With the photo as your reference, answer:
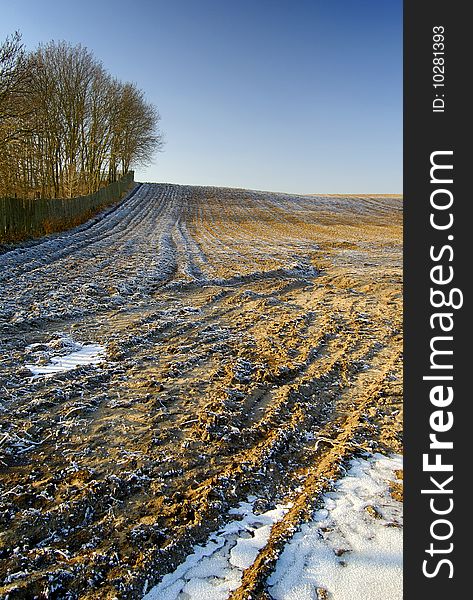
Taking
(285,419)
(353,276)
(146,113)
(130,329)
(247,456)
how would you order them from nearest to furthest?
1. (247,456)
2. (285,419)
3. (130,329)
4. (353,276)
5. (146,113)

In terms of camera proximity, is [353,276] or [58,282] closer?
[58,282]

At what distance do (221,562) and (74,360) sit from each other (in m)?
3.16

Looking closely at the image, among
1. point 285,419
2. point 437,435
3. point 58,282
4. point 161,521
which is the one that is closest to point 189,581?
point 161,521

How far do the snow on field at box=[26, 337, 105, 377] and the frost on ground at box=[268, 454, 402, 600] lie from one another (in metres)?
3.04

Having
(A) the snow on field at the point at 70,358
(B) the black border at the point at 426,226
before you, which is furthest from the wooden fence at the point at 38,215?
(B) the black border at the point at 426,226

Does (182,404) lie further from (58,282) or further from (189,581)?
(58,282)

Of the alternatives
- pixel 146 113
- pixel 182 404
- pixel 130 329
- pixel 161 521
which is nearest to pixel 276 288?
pixel 130 329

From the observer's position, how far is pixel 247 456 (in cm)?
308

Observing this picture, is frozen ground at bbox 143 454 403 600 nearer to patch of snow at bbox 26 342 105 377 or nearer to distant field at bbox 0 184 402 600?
distant field at bbox 0 184 402 600

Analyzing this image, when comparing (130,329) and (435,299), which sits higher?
(435,299)

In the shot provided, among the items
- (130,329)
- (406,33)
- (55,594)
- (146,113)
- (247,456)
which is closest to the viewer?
(406,33)

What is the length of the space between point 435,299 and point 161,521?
6.25 ft

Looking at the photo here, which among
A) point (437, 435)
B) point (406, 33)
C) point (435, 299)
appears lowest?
point (437, 435)

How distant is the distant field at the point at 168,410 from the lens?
2273 mm
